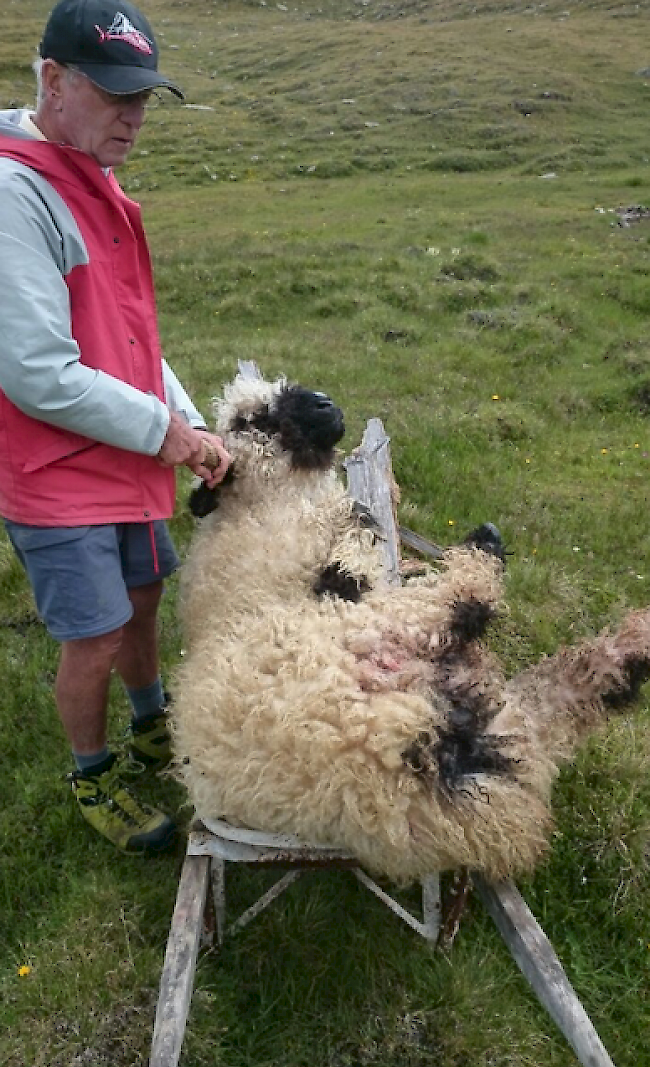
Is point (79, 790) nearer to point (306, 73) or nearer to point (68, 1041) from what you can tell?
point (68, 1041)

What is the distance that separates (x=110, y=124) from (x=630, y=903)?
3.11m

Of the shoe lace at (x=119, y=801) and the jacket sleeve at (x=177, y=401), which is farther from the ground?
the jacket sleeve at (x=177, y=401)

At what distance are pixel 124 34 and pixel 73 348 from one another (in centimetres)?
89

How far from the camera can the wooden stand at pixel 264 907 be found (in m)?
2.10

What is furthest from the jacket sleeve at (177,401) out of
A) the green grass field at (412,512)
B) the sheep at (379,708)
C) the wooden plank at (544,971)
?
the wooden plank at (544,971)

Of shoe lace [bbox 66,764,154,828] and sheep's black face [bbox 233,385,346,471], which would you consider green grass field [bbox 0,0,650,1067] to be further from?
sheep's black face [bbox 233,385,346,471]

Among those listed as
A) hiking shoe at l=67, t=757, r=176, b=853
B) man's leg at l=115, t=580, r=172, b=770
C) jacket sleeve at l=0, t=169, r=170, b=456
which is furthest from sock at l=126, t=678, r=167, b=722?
jacket sleeve at l=0, t=169, r=170, b=456

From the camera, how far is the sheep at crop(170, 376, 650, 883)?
2256 millimetres

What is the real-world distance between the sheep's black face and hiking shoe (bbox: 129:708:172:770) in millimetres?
1327

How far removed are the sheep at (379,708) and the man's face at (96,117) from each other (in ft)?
4.82

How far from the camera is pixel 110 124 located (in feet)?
8.07

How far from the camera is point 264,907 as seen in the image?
9.36 ft

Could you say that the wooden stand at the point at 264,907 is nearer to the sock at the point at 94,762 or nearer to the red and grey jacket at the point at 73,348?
the sock at the point at 94,762

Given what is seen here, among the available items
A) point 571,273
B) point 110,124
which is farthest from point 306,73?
point 110,124
